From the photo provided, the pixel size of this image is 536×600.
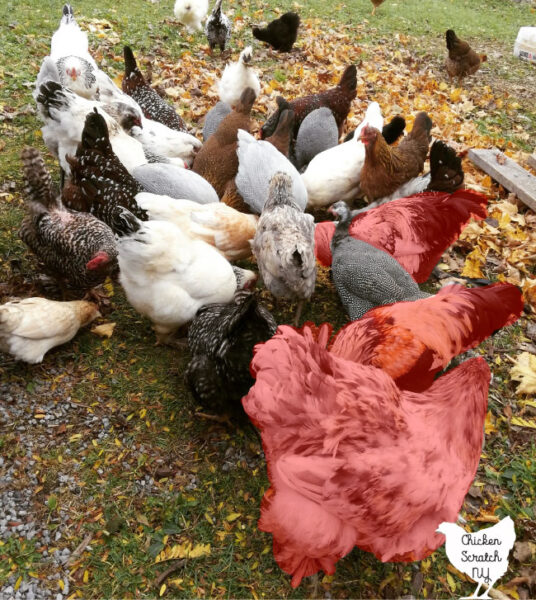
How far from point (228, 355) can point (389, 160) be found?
8.66 ft

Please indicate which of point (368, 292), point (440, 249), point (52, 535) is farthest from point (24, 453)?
point (440, 249)

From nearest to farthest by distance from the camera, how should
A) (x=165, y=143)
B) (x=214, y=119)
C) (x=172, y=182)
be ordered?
(x=172, y=182), (x=165, y=143), (x=214, y=119)

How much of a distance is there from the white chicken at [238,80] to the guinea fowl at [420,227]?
8.66 feet

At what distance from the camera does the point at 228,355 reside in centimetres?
231

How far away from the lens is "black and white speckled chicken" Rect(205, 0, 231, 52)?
669 cm

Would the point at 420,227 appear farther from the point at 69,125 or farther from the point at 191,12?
the point at 191,12

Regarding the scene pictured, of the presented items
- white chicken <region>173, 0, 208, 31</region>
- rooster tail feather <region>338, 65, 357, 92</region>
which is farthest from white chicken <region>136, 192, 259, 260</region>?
white chicken <region>173, 0, 208, 31</region>

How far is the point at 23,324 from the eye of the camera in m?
2.45

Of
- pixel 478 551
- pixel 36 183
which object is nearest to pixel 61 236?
pixel 36 183

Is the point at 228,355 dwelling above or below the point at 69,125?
below

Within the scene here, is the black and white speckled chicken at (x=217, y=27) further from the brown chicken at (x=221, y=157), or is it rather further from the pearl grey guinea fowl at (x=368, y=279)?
the pearl grey guinea fowl at (x=368, y=279)

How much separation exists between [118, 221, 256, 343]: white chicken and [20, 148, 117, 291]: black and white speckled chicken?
11.1 inches

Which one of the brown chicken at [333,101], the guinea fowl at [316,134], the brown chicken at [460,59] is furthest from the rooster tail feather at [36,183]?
the brown chicken at [460,59]

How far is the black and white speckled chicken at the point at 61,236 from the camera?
2.83 m
